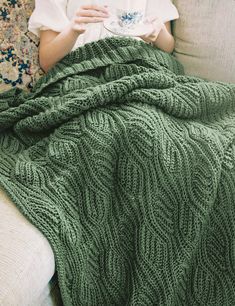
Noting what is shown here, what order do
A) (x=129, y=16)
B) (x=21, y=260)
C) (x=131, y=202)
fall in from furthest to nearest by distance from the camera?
(x=129, y=16) < (x=131, y=202) < (x=21, y=260)

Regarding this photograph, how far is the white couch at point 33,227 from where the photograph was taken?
29.9 inches

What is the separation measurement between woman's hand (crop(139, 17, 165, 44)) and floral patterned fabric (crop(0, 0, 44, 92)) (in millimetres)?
352

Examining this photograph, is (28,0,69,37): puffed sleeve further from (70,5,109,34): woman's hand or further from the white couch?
the white couch

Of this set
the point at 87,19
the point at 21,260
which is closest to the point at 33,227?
the point at 21,260

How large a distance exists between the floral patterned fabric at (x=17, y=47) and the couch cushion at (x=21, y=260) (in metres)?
0.54

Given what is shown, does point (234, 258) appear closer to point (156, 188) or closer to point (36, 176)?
point (156, 188)

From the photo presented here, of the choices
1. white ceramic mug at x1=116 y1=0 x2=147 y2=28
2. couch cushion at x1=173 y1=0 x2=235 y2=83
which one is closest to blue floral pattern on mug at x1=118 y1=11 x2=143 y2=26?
white ceramic mug at x1=116 y1=0 x2=147 y2=28

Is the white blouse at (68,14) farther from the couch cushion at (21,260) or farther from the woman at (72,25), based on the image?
the couch cushion at (21,260)

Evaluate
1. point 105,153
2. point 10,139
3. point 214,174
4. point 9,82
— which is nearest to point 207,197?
point 214,174

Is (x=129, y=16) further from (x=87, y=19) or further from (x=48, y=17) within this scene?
(x=48, y=17)

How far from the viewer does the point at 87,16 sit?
1218mm

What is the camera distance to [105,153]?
949 mm

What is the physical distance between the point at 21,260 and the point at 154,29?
0.81 meters

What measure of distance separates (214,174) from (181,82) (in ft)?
1.09
